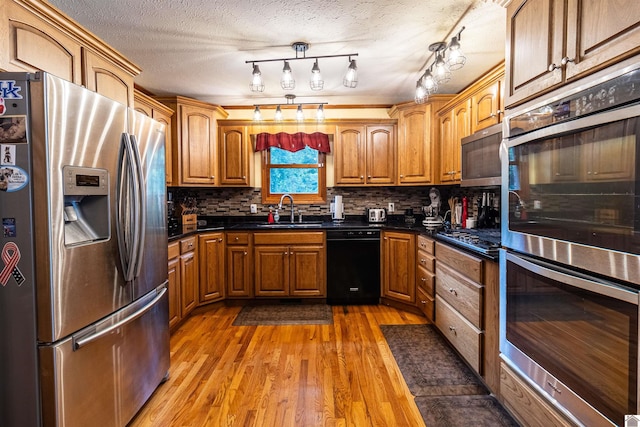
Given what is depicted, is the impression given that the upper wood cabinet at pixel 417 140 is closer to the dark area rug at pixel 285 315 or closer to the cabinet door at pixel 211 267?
the dark area rug at pixel 285 315

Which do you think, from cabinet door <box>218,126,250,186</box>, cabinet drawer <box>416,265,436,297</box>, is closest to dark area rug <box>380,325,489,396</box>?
cabinet drawer <box>416,265,436,297</box>

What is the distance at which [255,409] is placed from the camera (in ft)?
6.16

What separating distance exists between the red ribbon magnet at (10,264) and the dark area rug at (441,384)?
1.99 meters

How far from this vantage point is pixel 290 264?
12.0 feet

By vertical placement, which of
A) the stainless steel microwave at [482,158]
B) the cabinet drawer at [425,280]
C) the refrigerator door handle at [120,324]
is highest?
the stainless steel microwave at [482,158]

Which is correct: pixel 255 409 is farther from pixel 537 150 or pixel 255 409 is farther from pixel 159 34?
pixel 159 34

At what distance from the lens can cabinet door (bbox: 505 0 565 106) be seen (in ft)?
4.32

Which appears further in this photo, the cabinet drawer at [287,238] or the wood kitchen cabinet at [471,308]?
the cabinet drawer at [287,238]

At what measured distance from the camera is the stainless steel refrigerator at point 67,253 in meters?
1.25

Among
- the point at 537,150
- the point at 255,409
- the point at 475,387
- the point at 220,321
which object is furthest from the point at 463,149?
the point at 220,321

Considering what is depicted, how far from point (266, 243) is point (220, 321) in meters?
0.91

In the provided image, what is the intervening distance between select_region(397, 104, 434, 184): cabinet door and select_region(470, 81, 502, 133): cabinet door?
2.53 ft

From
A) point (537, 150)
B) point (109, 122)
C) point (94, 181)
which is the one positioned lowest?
point (94, 181)

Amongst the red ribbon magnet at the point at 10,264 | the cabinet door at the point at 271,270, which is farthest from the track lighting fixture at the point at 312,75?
the red ribbon magnet at the point at 10,264
